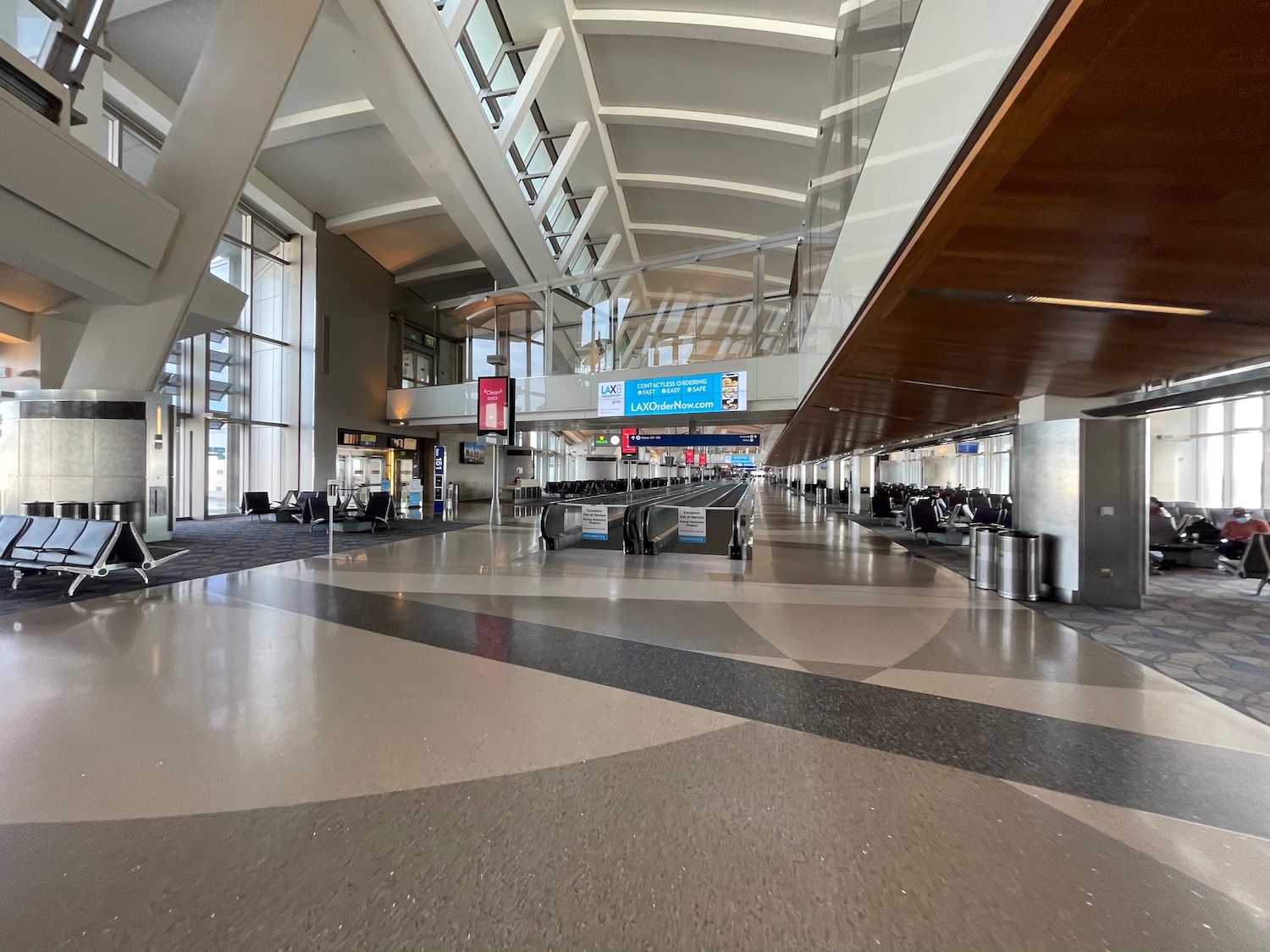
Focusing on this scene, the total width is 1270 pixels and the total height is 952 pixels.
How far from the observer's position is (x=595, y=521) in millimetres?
11688

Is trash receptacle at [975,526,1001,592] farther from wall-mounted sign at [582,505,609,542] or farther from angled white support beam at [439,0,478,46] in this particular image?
angled white support beam at [439,0,478,46]

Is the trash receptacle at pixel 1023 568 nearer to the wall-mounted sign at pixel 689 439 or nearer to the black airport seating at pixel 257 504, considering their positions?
the wall-mounted sign at pixel 689 439

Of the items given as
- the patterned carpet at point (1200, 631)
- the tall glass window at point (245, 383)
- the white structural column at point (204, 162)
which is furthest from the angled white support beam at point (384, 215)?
the patterned carpet at point (1200, 631)

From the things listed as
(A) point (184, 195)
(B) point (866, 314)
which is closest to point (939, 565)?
(B) point (866, 314)

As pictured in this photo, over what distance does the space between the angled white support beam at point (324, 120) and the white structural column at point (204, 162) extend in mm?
4769

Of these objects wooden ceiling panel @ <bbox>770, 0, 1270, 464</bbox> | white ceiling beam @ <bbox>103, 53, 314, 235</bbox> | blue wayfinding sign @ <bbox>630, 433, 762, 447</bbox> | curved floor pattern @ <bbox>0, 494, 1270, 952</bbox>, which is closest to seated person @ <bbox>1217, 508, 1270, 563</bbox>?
wooden ceiling panel @ <bbox>770, 0, 1270, 464</bbox>

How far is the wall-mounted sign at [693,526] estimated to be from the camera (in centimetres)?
1078

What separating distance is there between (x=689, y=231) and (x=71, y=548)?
25222 mm

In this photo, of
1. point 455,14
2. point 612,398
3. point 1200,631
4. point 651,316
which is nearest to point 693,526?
point 1200,631

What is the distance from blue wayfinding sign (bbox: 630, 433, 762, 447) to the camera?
24484 mm

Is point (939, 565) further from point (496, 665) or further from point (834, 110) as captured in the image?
point (496, 665)

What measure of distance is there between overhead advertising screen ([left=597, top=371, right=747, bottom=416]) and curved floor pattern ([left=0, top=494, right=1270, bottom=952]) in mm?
11911

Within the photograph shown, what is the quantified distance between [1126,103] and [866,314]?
116 inches

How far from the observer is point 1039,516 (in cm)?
747
